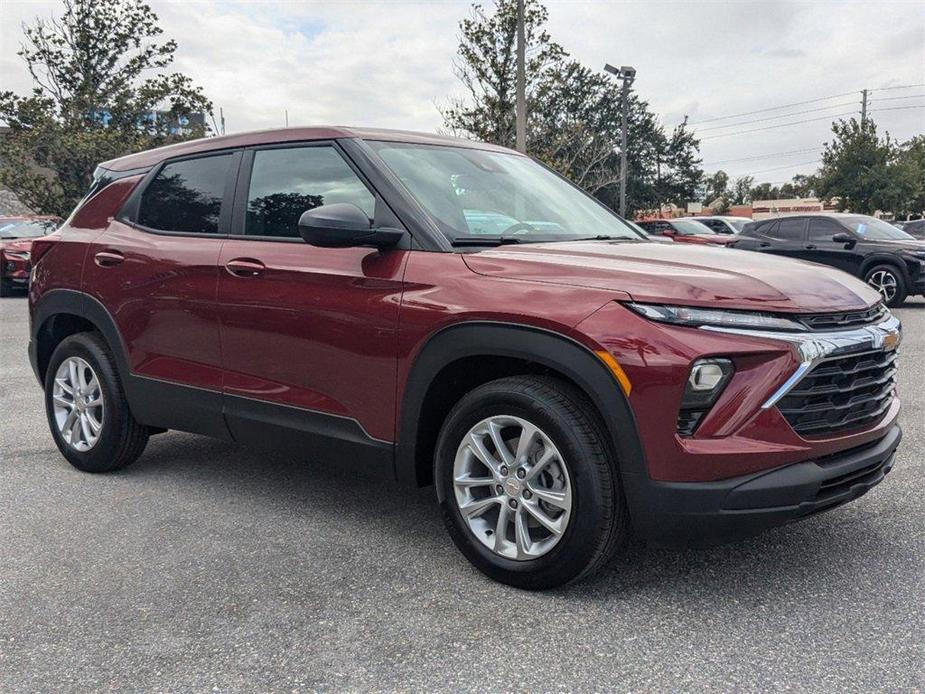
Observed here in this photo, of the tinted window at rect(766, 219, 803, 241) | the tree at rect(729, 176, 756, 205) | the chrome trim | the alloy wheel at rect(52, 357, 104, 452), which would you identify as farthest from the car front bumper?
the tree at rect(729, 176, 756, 205)

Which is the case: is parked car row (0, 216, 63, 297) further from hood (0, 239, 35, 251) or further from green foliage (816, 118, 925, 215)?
green foliage (816, 118, 925, 215)

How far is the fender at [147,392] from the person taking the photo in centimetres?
406

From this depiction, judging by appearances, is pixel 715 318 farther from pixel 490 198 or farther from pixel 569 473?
pixel 490 198

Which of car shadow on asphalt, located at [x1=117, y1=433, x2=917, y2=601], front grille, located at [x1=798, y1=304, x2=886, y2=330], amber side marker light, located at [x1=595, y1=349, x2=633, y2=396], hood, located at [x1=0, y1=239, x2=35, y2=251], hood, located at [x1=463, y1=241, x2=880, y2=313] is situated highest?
hood, located at [x1=0, y1=239, x2=35, y2=251]

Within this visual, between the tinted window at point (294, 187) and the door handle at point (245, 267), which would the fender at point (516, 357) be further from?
the door handle at point (245, 267)

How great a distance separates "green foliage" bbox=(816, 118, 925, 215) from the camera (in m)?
41.4

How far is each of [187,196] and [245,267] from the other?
2.58ft

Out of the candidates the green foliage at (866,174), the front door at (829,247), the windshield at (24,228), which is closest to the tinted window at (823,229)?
the front door at (829,247)

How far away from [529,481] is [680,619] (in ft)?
2.24

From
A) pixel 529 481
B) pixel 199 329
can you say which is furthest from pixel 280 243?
pixel 529 481

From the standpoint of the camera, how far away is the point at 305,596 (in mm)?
3070

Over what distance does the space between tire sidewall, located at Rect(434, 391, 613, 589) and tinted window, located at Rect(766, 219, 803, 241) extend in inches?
487

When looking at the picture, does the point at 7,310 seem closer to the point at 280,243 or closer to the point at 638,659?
the point at 280,243

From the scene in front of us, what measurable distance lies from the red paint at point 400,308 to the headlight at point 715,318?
3 centimetres
